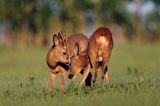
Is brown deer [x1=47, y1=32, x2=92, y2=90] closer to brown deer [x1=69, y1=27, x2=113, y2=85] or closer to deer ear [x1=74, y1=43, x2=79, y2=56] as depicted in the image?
deer ear [x1=74, y1=43, x2=79, y2=56]

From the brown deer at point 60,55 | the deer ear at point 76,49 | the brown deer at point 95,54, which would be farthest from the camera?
the deer ear at point 76,49

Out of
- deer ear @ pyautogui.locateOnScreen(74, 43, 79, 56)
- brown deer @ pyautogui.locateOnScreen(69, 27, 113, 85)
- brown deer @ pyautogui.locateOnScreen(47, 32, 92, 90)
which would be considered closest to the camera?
brown deer @ pyautogui.locateOnScreen(69, 27, 113, 85)

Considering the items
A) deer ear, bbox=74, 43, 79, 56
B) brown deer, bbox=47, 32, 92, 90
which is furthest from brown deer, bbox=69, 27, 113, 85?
brown deer, bbox=47, 32, 92, 90

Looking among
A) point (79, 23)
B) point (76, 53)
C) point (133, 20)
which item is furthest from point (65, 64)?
point (133, 20)

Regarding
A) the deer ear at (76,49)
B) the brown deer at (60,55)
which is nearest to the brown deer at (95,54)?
the deer ear at (76,49)

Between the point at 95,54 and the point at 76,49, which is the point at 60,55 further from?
the point at 95,54

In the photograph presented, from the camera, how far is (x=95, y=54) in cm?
1373

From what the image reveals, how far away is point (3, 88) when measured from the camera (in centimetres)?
1487

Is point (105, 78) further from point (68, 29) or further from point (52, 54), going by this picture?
point (68, 29)

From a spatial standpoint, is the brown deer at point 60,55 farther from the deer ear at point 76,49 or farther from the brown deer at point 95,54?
the brown deer at point 95,54

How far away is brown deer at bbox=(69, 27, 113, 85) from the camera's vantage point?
1366 centimetres

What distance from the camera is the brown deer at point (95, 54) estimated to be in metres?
13.7

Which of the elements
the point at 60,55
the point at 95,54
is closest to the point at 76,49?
the point at 60,55

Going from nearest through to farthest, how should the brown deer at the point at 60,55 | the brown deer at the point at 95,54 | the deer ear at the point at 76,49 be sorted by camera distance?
the brown deer at the point at 95,54 < the brown deer at the point at 60,55 < the deer ear at the point at 76,49
